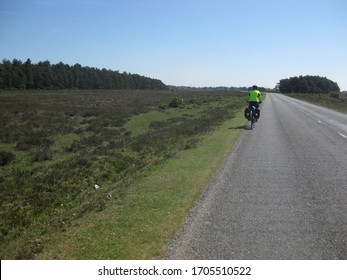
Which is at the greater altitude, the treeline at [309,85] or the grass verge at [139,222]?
the treeline at [309,85]

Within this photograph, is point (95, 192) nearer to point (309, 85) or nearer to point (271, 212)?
point (271, 212)

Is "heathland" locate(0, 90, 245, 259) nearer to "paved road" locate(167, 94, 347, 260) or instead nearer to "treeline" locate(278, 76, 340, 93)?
"paved road" locate(167, 94, 347, 260)

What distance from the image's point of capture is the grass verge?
5500 mm

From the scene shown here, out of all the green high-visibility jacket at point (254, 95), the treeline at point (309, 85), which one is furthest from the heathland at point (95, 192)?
the treeline at point (309, 85)

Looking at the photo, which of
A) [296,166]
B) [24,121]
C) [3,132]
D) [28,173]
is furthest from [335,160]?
[24,121]

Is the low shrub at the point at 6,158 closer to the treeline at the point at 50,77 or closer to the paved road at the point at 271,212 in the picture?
the paved road at the point at 271,212

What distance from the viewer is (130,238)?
19.5ft

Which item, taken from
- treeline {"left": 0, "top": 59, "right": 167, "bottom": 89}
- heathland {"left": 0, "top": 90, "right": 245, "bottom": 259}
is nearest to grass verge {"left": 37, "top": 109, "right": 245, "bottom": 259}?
heathland {"left": 0, "top": 90, "right": 245, "bottom": 259}

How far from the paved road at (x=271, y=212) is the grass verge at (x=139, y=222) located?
1.10ft

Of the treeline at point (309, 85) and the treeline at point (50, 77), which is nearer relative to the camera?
the treeline at point (50, 77)

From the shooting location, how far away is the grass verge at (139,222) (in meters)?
5.50

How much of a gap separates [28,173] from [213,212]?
30.0ft

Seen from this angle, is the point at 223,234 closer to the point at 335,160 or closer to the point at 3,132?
the point at 335,160

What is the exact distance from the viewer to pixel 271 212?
22.7 ft
